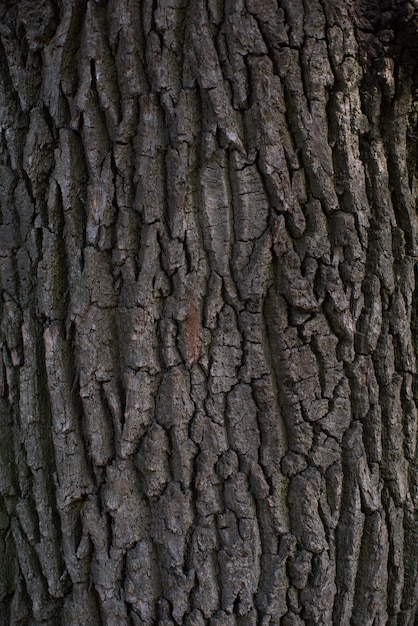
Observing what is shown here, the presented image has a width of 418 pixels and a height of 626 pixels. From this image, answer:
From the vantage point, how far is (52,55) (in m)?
1.67

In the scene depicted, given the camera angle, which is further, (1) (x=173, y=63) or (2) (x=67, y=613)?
(2) (x=67, y=613)

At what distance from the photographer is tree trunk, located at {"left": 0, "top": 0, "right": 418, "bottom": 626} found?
1602 mm

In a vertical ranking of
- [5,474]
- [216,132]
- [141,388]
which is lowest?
[5,474]

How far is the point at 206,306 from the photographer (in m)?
1.60

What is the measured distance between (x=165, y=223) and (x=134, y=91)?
1.26 ft

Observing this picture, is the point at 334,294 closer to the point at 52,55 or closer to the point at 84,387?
the point at 84,387

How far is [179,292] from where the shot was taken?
1602 millimetres

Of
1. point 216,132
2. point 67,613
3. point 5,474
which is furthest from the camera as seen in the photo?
point 5,474

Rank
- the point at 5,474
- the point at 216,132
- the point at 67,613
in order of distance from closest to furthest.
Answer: the point at 216,132
the point at 67,613
the point at 5,474

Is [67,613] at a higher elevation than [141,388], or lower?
lower

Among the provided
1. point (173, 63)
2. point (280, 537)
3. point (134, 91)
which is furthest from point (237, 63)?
point (280, 537)

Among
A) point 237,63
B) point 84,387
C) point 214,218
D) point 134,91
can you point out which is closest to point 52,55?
point 134,91

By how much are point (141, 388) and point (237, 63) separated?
95 cm

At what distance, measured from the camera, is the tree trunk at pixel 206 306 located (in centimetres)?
160
